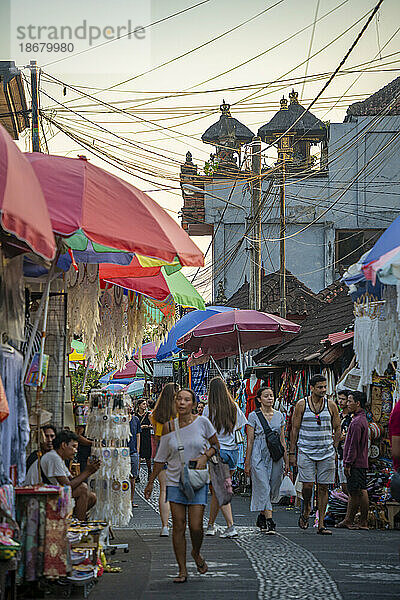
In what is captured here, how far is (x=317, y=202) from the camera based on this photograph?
3822 centimetres

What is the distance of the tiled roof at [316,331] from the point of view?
58.6ft

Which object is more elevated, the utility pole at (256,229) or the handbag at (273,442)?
the utility pole at (256,229)

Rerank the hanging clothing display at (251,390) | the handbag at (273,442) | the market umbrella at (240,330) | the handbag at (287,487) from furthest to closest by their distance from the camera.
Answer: the hanging clothing display at (251,390)
the market umbrella at (240,330)
the handbag at (287,487)
the handbag at (273,442)

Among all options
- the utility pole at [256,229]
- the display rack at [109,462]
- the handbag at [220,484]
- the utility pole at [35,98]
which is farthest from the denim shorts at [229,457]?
the utility pole at [256,229]

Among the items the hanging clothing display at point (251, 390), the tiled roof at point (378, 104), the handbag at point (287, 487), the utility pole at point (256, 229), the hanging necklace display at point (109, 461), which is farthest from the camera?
the tiled roof at point (378, 104)

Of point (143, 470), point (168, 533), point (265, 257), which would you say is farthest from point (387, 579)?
point (265, 257)

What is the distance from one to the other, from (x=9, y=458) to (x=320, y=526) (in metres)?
5.80

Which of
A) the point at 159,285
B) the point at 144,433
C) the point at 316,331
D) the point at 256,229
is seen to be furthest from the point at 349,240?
the point at 159,285

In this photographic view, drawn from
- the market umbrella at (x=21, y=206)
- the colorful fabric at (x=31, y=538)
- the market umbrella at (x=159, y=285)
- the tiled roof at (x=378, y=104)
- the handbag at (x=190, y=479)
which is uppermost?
the tiled roof at (x=378, y=104)

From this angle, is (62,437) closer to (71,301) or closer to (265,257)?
(71,301)

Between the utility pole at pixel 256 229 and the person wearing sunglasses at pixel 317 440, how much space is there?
29.6 ft

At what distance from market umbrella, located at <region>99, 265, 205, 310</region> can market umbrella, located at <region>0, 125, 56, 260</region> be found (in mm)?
4573

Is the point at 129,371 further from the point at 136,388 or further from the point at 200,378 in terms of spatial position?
the point at 200,378

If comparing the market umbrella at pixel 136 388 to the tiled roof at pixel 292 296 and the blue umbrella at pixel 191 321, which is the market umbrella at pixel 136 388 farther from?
the blue umbrella at pixel 191 321
